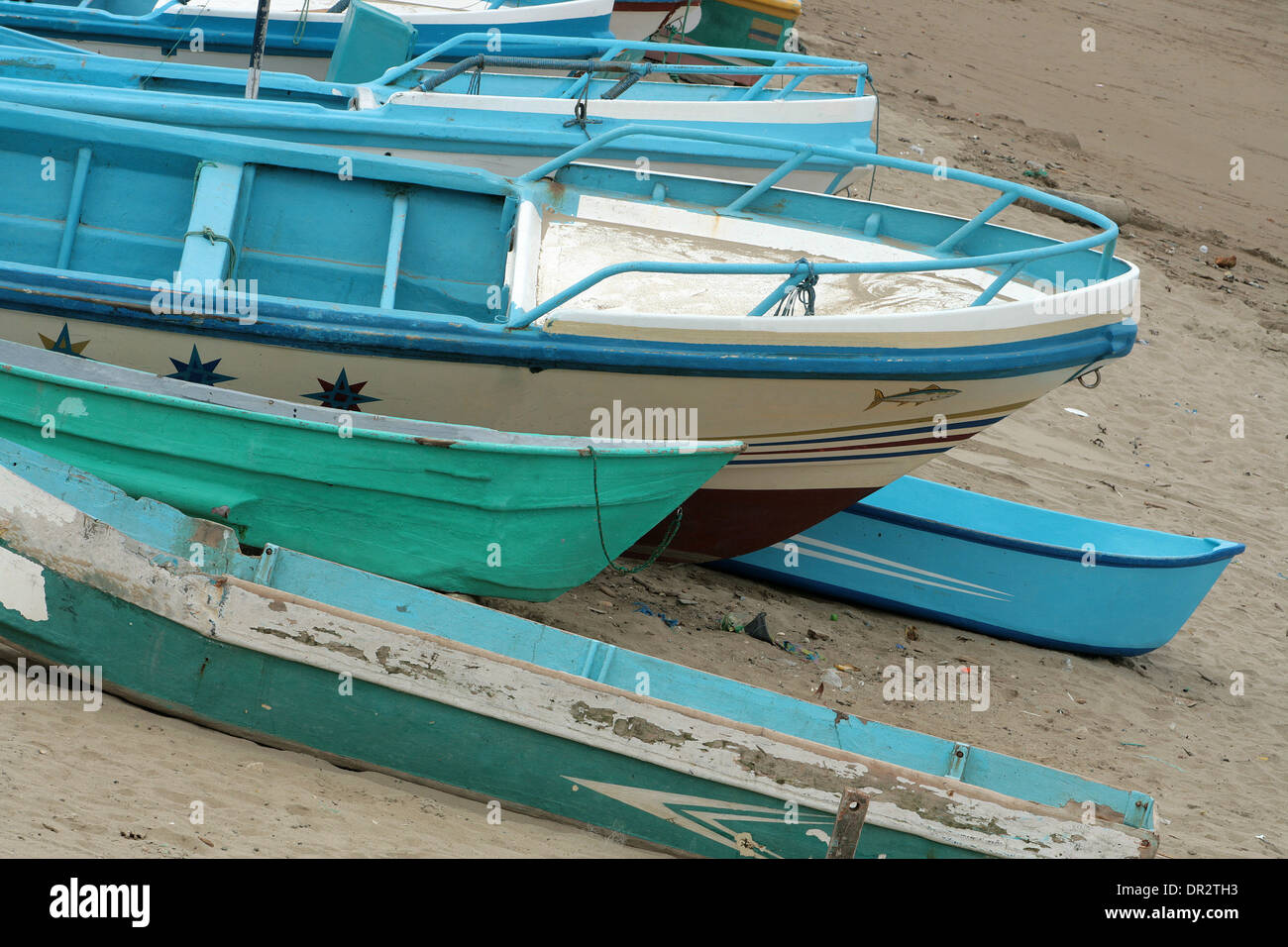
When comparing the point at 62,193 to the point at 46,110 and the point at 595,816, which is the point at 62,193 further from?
the point at 595,816

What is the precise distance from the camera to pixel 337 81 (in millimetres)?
7621

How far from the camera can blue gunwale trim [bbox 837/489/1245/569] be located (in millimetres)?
5602

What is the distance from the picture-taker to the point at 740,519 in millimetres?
5293

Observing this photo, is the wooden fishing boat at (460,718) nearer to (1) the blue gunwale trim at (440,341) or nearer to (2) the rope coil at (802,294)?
(1) the blue gunwale trim at (440,341)

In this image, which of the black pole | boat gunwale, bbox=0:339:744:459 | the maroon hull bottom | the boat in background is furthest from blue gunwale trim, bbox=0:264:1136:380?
the boat in background

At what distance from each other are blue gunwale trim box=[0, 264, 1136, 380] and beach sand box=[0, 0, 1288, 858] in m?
1.19

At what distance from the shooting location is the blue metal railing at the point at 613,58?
701 cm

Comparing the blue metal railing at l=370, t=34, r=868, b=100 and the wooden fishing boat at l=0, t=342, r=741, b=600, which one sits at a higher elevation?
the blue metal railing at l=370, t=34, r=868, b=100

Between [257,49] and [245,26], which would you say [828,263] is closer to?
[257,49]

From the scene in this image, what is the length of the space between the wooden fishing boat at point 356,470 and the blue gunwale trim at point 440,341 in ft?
0.93

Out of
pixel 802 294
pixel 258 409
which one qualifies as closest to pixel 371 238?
pixel 258 409

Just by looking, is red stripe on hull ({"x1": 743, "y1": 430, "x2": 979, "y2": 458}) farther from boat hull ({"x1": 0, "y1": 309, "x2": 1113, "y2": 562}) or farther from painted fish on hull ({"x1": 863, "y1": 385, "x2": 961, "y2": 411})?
painted fish on hull ({"x1": 863, "y1": 385, "x2": 961, "y2": 411})

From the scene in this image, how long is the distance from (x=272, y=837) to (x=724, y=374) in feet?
7.83

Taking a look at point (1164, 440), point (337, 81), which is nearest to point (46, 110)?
point (337, 81)
